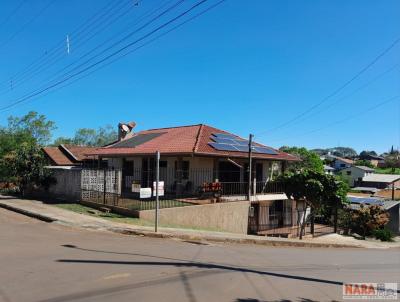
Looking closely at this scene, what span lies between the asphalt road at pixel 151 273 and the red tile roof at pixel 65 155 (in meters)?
21.5

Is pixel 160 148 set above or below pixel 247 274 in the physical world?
above

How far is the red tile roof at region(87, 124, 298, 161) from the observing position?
23.8 metres

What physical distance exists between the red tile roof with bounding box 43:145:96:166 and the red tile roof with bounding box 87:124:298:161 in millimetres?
4965

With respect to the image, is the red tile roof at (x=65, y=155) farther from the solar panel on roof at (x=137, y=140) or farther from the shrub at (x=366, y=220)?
the shrub at (x=366, y=220)

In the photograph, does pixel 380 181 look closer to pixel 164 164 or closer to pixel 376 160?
pixel 164 164

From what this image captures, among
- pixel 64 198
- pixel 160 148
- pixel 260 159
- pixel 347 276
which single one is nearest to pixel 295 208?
pixel 260 159

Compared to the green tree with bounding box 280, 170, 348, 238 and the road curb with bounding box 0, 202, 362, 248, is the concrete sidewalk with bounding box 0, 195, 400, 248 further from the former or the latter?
the green tree with bounding box 280, 170, 348, 238

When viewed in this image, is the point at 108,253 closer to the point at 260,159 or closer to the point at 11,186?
the point at 260,159

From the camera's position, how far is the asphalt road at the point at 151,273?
693cm

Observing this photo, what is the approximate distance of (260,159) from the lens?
91.2 ft

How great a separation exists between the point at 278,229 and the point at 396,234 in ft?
44.3

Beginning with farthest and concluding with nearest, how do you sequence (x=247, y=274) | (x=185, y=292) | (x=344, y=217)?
(x=344, y=217) < (x=247, y=274) < (x=185, y=292)

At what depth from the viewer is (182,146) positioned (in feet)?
81.1

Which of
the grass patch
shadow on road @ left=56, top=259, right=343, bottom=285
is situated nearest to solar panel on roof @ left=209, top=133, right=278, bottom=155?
the grass patch
